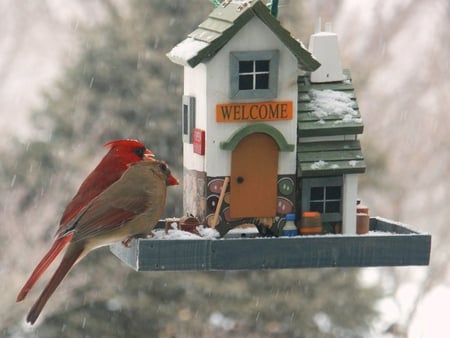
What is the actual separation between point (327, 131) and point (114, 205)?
2.90 feet

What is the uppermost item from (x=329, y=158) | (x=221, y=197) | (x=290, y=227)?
(x=329, y=158)

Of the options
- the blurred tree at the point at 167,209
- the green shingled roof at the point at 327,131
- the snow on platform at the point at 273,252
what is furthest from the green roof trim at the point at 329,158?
the blurred tree at the point at 167,209

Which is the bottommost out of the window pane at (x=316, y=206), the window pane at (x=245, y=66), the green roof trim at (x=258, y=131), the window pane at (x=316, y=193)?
the window pane at (x=316, y=206)

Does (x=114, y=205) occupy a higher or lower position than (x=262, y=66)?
lower

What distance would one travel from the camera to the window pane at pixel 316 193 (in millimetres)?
4660

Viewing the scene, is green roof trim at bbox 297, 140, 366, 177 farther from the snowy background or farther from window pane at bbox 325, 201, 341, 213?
the snowy background

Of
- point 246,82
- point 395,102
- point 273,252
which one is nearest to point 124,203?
point 273,252

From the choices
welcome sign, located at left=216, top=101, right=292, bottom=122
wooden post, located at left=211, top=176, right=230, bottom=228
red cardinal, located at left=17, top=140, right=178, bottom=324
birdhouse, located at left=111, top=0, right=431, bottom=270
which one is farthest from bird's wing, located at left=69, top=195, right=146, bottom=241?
welcome sign, located at left=216, top=101, right=292, bottom=122

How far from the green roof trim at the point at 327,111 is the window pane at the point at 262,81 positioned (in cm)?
20

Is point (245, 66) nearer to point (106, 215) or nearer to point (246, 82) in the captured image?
point (246, 82)

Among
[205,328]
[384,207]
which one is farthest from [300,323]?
[384,207]

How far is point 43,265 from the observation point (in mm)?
4043

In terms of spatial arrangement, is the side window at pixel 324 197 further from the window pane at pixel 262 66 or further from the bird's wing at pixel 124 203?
the bird's wing at pixel 124 203

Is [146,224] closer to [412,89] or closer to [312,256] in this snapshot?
[312,256]
